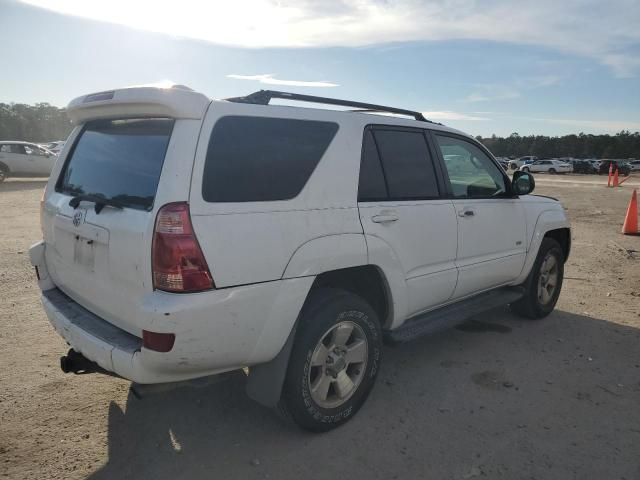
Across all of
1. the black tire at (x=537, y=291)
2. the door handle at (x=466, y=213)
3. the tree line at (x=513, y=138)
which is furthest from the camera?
the tree line at (x=513, y=138)

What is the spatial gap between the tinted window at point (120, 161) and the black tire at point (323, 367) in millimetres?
1115

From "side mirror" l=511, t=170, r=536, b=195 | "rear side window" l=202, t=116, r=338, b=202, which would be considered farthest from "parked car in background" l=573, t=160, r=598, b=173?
"rear side window" l=202, t=116, r=338, b=202

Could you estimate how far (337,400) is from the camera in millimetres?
2980

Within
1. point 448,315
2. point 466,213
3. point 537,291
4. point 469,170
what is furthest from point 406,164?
point 537,291

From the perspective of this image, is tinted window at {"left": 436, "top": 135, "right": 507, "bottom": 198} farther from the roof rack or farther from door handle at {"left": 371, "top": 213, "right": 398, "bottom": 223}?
door handle at {"left": 371, "top": 213, "right": 398, "bottom": 223}

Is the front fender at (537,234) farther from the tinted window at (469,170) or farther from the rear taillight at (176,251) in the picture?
the rear taillight at (176,251)

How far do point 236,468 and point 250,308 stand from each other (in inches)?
36.8

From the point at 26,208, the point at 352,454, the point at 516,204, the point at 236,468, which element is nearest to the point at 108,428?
the point at 236,468

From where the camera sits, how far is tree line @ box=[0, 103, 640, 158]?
219 ft

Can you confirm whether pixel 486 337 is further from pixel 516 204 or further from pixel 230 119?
pixel 230 119

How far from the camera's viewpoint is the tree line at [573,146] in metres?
78.6

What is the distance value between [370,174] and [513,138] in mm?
105747

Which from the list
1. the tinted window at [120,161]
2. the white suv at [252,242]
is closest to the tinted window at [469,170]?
the white suv at [252,242]

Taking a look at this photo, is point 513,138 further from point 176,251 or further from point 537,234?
point 176,251
